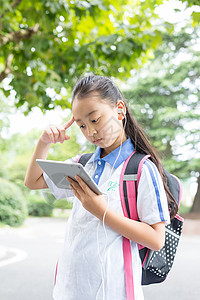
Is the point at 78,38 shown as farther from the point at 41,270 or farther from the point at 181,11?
the point at 41,270

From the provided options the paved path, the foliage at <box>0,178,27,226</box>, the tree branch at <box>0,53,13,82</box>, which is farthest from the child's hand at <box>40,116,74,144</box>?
the foliage at <box>0,178,27,226</box>

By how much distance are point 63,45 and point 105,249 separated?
11.9 feet

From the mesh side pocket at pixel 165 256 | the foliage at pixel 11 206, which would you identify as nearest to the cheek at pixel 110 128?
the mesh side pocket at pixel 165 256

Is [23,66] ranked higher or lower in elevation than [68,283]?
higher

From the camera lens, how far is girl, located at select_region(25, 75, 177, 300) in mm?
1215

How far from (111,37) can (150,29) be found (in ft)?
2.21

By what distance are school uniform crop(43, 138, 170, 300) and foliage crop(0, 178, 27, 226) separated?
1113 cm

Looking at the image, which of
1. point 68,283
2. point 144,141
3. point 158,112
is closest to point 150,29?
point 144,141

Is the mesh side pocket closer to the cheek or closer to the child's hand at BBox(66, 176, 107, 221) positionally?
the child's hand at BBox(66, 176, 107, 221)

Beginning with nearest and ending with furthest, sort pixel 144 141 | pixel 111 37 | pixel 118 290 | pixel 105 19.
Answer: pixel 118 290 → pixel 144 141 → pixel 111 37 → pixel 105 19

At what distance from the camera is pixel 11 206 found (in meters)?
12.4

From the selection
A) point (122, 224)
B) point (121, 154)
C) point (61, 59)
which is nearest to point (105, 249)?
point (122, 224)

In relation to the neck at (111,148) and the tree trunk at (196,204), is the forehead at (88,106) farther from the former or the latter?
the tree trunk at (196,204)

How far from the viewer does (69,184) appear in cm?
130
